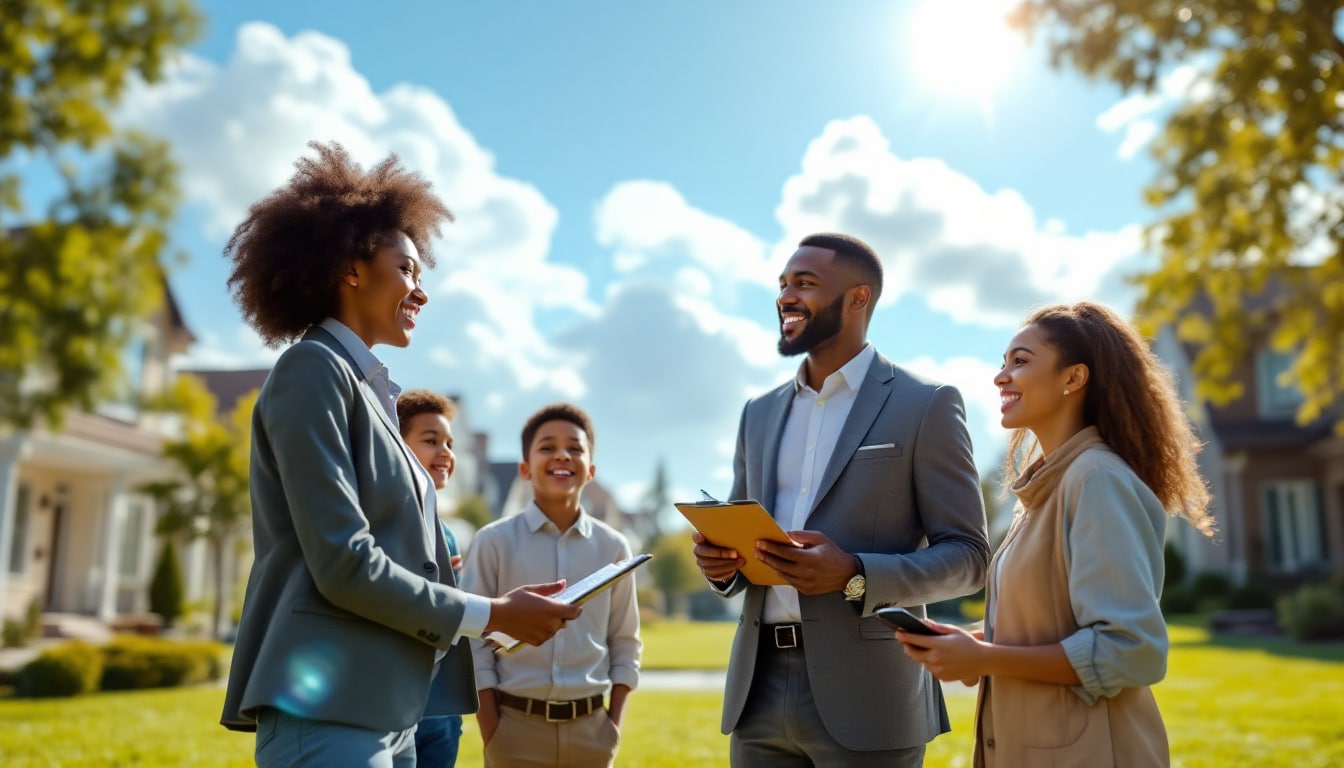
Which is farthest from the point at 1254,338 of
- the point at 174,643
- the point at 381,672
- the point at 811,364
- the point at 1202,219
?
the point at 381,672

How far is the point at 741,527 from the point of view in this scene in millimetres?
3707

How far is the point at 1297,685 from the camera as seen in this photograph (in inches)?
562

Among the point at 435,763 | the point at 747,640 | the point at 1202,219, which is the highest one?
the point at 1202,219

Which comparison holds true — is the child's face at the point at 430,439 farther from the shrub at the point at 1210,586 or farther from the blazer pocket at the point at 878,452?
the shrub at the point at 1210,586

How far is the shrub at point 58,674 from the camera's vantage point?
16500mm

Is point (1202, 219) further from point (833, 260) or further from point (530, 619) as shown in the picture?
point (530, 619)

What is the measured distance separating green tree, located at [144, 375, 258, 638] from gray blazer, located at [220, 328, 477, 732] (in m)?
26.5

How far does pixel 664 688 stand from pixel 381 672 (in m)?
15.6

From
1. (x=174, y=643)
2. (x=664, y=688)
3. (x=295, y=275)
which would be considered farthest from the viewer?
(x=174, y=643)

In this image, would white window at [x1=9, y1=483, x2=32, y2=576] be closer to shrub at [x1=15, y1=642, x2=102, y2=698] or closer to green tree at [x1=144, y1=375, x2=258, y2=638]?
green tree at [x1=144, y1=375, x2=258, y2=638]

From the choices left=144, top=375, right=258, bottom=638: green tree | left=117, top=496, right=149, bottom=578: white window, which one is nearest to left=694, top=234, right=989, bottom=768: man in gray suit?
left=144, top=375, right=258, bottom=638: green tree

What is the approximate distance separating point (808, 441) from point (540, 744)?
2092mm

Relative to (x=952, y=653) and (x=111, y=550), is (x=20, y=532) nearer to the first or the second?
(x=111, y=550)

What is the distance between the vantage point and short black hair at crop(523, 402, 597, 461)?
586 centimetres
